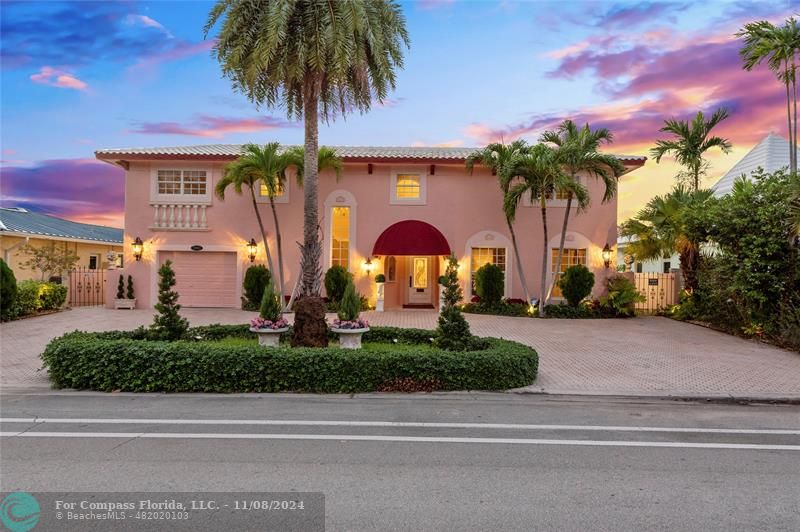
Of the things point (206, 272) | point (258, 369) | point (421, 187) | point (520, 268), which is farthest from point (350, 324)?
point (206, 272)

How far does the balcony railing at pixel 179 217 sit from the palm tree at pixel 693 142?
18.6m

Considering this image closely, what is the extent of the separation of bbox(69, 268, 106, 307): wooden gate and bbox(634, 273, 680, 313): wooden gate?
22555 mm

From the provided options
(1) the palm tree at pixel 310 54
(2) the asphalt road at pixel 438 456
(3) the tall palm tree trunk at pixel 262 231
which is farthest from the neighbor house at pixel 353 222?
(2) the asphalt road at pixel 438 456

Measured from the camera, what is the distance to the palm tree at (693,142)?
20219 mm

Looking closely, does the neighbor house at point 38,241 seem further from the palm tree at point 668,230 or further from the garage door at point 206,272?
the palm tree at point 668,230

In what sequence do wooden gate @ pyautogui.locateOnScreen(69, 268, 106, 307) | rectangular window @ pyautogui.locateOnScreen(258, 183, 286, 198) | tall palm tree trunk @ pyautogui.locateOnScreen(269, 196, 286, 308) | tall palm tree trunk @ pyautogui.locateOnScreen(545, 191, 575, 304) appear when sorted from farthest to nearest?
wooden gate @ pyautogui.locateOnScreen(69, 268, 106, 307)
rectangular window @ pyautogui.locateOnScreen(258, 183, 286, 198)
tall palm tree trunk @ pyautogui.locateOnScreen(269, 196, 286, 308)
tall palm tree trunk @ pyautogui.locateOnScreen(545, 191, 575, 304)

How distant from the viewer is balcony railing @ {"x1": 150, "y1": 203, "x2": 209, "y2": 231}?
772 inches

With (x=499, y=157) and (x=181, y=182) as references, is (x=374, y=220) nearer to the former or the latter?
(x=499, y=157)

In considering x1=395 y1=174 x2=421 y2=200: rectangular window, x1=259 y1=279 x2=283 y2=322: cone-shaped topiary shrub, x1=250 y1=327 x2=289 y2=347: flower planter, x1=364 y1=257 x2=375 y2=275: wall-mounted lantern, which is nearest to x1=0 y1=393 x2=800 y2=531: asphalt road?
x1=250 y1=327 x2=289 y2=347: flower planter

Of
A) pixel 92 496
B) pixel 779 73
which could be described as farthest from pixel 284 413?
pixel 779 73

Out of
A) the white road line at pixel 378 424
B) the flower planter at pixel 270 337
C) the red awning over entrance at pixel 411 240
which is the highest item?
the red awning over entrance at pixel 411 240

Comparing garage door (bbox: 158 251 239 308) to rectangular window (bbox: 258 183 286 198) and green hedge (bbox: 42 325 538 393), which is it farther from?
green hedge (bbox: 42 325 538 393)

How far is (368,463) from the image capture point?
505 cm

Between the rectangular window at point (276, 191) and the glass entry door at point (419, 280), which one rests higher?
the rectangular window at point (276, 191)
